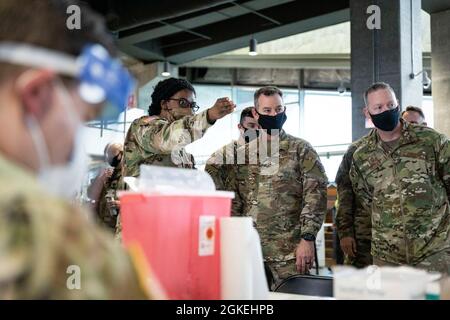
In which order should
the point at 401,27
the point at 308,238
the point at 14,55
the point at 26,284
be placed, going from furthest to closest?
1. the point at 401,27
2. the point at 308,238
3. the point at 14,55
4. the point at 26,284

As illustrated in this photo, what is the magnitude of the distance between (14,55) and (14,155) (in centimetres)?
15

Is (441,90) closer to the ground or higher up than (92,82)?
higher up

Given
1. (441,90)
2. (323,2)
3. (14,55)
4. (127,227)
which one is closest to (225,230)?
(127,227)

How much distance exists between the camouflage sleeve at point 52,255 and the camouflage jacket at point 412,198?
2.26 m

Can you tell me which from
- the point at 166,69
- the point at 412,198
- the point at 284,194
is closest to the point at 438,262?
the point at 412,198

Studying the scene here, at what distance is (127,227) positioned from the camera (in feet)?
4.29

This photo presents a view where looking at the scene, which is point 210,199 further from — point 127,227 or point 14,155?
Result: point 14,155

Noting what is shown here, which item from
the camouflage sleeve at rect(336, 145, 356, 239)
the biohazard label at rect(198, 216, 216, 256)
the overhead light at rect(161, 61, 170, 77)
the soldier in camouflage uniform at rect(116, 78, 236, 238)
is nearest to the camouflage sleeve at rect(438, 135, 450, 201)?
the camouflage sleeve at rect(336, 145, 356, 239)

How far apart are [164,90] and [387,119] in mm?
1173

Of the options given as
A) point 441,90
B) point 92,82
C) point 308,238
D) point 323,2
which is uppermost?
point 323,2

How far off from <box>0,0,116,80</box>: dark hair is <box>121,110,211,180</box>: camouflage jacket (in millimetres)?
1368

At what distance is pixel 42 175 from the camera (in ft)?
2.76

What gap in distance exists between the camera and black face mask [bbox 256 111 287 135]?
121 inches

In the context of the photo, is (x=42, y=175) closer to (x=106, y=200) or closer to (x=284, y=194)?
(x=284, y=194)
